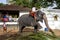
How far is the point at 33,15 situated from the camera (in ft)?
40.9

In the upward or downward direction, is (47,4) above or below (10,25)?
above

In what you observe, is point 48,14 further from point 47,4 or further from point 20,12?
point 47,4

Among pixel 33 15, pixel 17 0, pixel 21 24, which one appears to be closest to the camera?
pixel 33 15

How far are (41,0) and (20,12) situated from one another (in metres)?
9.88

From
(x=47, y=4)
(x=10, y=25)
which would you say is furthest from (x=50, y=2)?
(x=10, y=25)

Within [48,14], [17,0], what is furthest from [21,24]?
[17,0]

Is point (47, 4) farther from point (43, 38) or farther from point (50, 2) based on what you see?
point (43, 38)

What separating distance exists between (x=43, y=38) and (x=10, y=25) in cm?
1823

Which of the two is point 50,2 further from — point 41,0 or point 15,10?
point 15,10

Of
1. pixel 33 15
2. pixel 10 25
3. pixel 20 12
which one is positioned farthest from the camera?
pixel 20 12

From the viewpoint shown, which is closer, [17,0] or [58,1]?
[58,1]

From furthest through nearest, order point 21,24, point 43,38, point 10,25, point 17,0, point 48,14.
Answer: point 17,0
point 10,25
point 48,14
point 21,24
point 43,38

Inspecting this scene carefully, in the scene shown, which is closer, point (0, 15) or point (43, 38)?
point (43, 38)

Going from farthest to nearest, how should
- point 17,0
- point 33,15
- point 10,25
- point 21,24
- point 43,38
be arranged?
point 17,0, point 10,25, point 21,24, point 33,15, point 43,38
